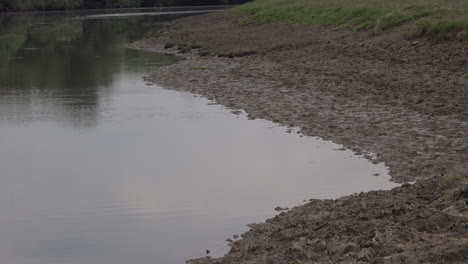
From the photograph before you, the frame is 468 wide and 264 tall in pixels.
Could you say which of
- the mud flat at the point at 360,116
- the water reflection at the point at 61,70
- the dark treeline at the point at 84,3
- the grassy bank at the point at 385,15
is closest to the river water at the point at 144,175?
the water reflection at the point at 61,70

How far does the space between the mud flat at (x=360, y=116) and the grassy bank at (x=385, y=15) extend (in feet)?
2.33

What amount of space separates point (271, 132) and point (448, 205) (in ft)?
28.1

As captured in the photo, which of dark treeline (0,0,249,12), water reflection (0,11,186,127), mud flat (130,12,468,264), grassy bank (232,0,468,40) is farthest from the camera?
dark treeline (0,0,249,12)

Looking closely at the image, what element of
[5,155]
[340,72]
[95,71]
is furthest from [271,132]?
[95,71]

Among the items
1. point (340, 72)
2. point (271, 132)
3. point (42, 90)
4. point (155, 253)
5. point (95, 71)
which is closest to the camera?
point (155, 253)

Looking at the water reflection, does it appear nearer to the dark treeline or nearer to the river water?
the river water

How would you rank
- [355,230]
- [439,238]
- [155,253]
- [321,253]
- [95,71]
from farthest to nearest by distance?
[95,71], [155,253], [355,230], [321,253], [439,238]

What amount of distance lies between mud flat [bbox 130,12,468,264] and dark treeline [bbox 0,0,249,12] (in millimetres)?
68095

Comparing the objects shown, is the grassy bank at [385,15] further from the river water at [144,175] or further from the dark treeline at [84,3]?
the dark treeline at [84,3]

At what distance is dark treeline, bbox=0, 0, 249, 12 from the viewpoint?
105312mm

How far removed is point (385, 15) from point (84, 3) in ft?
309

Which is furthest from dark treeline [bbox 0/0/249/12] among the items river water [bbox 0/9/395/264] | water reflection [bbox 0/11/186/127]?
river water [bbox 0/9/395/264]

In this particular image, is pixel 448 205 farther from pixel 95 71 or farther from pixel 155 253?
pixel 95 71

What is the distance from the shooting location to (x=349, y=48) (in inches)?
1153
